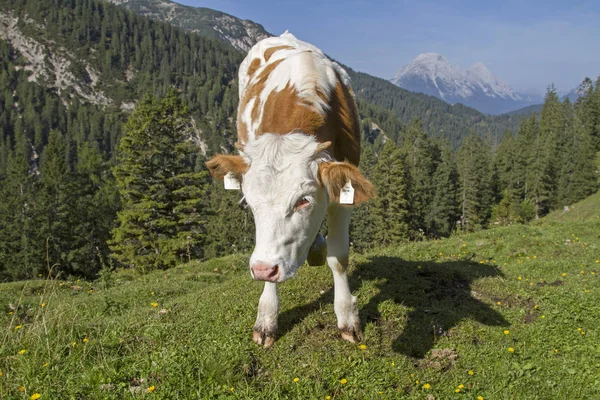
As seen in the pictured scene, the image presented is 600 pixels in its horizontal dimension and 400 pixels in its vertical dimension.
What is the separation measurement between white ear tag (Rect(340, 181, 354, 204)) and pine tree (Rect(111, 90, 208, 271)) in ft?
79.4

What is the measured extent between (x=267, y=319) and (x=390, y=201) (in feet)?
148

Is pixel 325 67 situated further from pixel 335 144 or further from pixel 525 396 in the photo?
pixel 525 396

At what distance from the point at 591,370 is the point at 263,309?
3588 mm

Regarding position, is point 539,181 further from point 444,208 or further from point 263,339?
point 263,339

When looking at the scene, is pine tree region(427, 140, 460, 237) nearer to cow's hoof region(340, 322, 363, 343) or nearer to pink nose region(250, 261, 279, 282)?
cow's hoof region(340, 322, 363, 343)

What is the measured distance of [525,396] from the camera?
4219 mm

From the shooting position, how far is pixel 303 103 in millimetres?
4824

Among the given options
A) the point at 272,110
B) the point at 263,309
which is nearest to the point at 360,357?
the point at 263,309

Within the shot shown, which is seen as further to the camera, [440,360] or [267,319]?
[267,319]

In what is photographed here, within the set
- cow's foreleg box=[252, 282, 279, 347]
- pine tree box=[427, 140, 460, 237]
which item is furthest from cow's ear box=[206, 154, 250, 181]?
pine tree box=[427, 140, 460, 237]

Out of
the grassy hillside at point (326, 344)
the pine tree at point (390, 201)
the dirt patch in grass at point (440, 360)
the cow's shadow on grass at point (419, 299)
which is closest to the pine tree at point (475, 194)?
the pine tree at point (390, 201)

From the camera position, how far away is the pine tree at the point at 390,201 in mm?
48406

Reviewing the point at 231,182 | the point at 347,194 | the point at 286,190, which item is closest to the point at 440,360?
the point at 347,194

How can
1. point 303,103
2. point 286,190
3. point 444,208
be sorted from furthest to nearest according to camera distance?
point 444,208 < point 303,103 < point 286,190
